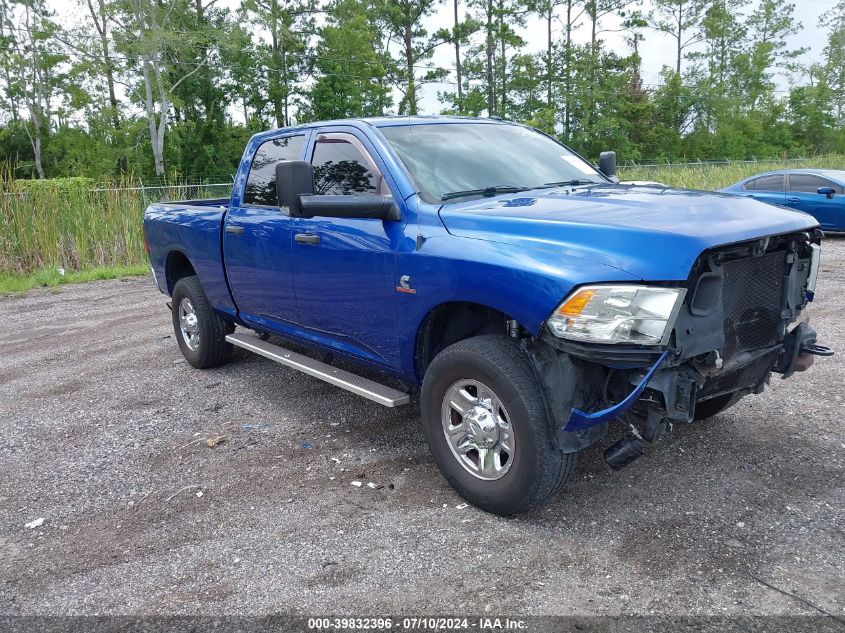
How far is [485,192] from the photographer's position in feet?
13.3

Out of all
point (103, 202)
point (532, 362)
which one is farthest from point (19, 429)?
point (103, 202)

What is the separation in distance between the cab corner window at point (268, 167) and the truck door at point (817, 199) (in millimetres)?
11898

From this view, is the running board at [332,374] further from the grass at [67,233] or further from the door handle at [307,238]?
the grass at [67,233]

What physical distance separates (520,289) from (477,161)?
1.46m

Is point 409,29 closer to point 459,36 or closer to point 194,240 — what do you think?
point 459,36

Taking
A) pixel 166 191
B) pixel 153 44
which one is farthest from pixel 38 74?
pixel 166 191

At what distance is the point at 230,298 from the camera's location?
5.65 m

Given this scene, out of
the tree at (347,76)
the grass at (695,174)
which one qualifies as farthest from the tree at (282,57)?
the grass at (695,174)

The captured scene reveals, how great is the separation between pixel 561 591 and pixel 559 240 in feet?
4.95

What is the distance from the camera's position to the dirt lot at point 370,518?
2.91 meters

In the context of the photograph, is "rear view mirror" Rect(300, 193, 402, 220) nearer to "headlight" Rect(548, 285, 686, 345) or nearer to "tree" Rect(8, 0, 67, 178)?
"headlight" Rect(548, 285, 686, 345)

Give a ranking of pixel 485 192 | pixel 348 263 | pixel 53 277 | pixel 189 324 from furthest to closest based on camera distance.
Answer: pixel 53 277, pixel 189 324, pixel 348 263, pixel 485 192

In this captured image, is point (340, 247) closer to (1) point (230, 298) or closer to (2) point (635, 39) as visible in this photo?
(1) point (230, 298)

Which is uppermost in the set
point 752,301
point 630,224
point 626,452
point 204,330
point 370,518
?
point 630,224
